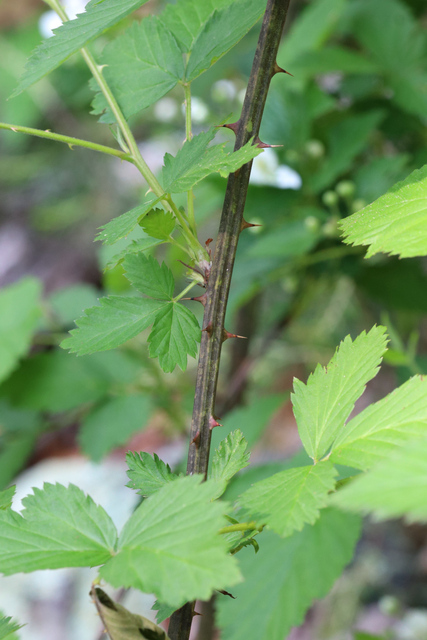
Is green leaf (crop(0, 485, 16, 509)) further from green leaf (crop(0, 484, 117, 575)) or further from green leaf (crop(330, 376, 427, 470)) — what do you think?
A: green leaf (crop(330, 376, 427, 470))

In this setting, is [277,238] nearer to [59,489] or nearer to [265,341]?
[265,341]

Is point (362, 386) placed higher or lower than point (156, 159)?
lower

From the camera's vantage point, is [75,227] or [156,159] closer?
[156,159]

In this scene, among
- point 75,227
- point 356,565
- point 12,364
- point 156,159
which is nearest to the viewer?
point 12,364

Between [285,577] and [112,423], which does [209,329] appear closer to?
[285,577]

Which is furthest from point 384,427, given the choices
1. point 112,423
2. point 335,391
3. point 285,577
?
point 112,423

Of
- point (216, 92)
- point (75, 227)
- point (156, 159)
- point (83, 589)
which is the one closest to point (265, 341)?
point (216, 92)

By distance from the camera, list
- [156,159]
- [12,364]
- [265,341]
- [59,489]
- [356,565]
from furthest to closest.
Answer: [156,159] → [356,565] → [265,341] → [12,364] → [59,489]
